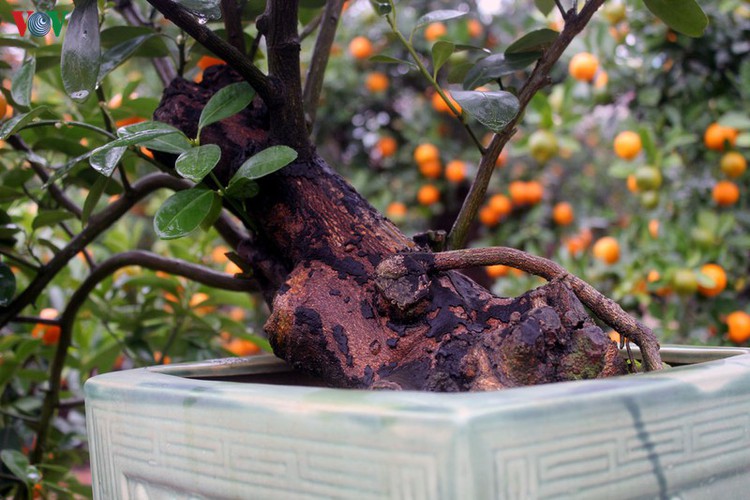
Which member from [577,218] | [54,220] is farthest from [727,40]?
[54,220]

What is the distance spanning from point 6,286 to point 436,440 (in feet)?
1.41

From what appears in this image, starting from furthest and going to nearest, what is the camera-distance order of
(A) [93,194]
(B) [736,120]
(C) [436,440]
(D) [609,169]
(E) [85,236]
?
1. (D) [609,169]
2. (B) [736,120]
3. (E) [85,236]
4. (A) [93,194]
5. (C) [436,440]

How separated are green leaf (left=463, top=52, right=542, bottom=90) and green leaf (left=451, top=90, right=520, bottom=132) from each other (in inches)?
3.4

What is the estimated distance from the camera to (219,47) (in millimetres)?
413

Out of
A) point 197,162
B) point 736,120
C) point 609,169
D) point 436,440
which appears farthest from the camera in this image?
point 609,169

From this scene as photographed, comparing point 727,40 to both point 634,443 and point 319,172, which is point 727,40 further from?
point 634,443

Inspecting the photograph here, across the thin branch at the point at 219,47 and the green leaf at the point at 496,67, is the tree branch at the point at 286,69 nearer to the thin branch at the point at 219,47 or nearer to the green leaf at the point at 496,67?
the thin branch at the point at 219,47

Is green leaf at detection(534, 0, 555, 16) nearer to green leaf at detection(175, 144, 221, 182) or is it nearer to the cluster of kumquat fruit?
the cluster of kumquat fruit

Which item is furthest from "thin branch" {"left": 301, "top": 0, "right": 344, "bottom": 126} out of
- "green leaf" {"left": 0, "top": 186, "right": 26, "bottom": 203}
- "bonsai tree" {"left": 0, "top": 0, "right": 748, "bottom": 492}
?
"green leaf" {"left": 0, "top": 186, "right": 26, "bottom": 203}

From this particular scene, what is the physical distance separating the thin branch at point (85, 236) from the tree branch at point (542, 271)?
0.25m

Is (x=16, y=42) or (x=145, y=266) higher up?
(x=16, y=42)

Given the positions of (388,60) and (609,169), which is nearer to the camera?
(388,60)

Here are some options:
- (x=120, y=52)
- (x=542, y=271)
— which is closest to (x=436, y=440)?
(x=542, y=271)

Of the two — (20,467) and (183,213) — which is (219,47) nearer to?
(183,213)
